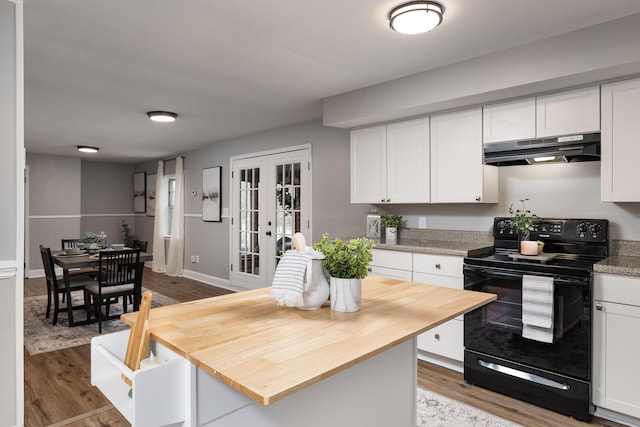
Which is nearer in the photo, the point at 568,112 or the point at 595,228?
the point at 568,112

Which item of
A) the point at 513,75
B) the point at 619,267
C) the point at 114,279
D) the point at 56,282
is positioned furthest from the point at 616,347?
the point at 56,282

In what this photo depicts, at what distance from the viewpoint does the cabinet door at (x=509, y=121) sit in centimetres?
282

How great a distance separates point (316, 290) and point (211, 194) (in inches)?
218

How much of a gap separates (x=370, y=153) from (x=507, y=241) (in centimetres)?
144

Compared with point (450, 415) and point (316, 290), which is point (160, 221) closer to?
point (450, 415)

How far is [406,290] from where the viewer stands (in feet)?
6.04

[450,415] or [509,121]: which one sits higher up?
[509,121]

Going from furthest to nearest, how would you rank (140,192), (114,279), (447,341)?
(140,192) < (114,279) < (447,341)

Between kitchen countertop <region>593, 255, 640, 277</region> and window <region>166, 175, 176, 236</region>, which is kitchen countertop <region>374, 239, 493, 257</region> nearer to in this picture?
kitchen countertop <region>593, 255, 640, 277</region>

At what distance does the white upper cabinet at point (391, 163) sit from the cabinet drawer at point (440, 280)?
64 cm

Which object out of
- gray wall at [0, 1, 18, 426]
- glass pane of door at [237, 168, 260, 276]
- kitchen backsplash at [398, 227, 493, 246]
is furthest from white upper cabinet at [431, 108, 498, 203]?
glass pane of door at [237, 168, 260, 276]

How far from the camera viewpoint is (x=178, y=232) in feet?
24.3

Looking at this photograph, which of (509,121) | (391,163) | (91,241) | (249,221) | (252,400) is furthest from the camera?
(249,221)

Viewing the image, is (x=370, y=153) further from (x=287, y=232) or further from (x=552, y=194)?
(x=287, y=232)
